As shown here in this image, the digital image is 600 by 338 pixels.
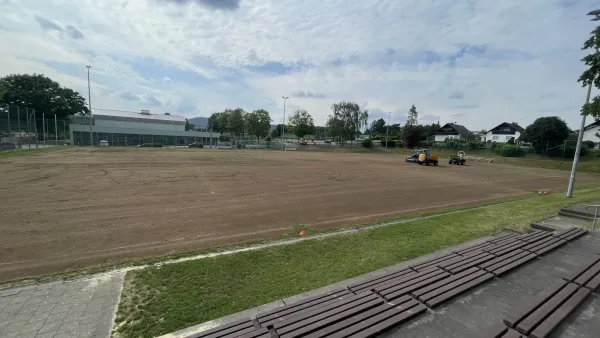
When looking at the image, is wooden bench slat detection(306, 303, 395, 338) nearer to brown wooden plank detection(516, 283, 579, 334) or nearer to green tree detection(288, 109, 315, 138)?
brown wooden plank detection(516, 283, 579, 334)

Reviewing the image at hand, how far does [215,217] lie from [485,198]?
51.8ft

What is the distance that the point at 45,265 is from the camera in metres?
6.42

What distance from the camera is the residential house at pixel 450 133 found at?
3714 inches

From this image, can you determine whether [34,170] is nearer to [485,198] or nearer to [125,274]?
[125,274]

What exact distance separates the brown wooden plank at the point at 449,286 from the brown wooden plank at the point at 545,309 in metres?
0.96

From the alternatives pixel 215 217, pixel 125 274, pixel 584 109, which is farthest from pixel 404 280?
pixel 584 109

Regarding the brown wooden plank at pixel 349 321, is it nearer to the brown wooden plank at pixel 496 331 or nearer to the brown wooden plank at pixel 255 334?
the brown wooden plank at pixel 255 334

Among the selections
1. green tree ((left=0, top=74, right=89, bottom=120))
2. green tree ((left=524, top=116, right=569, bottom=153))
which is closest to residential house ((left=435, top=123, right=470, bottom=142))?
green tree ((left=524, top=116, right=569, bottom=153))

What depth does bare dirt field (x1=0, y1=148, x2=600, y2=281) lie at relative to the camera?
748cm

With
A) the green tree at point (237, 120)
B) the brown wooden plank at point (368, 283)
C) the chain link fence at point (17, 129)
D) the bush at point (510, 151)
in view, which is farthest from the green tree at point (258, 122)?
the brown wooden plank at point (368, 283)

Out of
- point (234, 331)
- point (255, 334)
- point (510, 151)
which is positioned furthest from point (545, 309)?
point (510, 151)

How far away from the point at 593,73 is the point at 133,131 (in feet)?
243

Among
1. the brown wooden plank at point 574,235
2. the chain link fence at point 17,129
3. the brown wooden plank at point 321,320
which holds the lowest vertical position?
the brown wooden plank at point 321,320

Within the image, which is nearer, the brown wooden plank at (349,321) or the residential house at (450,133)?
the brown wooden plank at (349,321)
